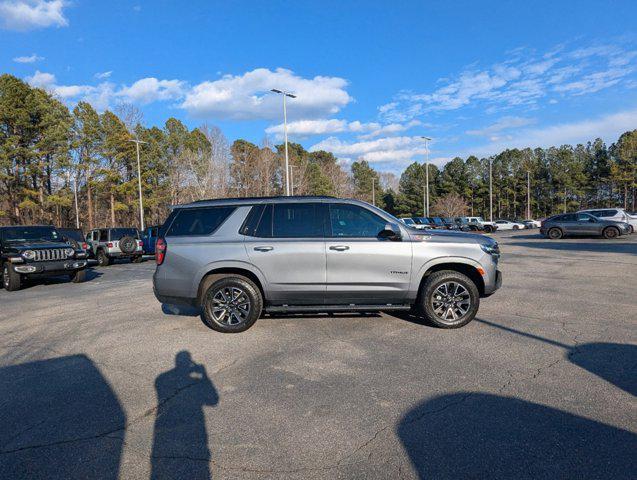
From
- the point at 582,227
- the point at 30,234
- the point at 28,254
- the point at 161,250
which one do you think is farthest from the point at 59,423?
the point at 582,227

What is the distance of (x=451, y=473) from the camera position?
2621 millimetres

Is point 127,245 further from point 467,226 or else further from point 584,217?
point 467,226

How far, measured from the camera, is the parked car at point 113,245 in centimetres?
1895

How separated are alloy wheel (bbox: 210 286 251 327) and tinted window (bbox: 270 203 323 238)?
1.04 metres

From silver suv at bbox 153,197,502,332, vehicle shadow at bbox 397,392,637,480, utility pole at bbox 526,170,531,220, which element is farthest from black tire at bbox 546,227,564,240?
utility pole at bbox 526,170,531,220

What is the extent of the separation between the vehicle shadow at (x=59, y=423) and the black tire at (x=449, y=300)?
161 inches

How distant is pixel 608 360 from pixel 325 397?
3.22m

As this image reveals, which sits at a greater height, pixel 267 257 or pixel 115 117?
pixel 115 117

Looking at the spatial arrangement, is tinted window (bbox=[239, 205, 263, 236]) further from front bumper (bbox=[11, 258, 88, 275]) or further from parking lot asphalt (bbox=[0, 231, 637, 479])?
front bumper (bbox=[11, 258, 88, 275])

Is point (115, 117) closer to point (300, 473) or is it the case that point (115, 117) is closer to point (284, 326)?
point (284, 326)

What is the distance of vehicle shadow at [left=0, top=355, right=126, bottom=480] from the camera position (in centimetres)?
279

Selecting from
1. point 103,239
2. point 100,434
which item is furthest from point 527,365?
point 103,239

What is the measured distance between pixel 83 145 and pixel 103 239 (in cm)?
2927

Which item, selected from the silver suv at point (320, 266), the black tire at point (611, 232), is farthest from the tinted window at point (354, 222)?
the black tire at point (611, 232)
